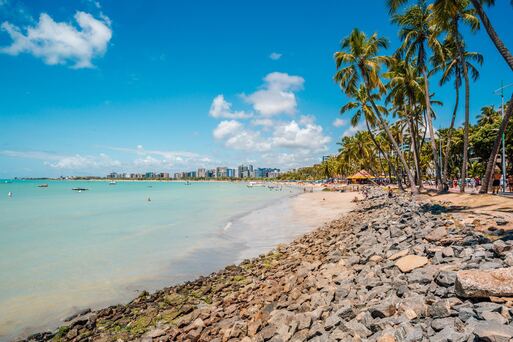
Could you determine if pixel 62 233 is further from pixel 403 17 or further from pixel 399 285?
pixel 403 17

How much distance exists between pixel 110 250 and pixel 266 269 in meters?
9.28

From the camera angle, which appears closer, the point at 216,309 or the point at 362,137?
the point at 216,309

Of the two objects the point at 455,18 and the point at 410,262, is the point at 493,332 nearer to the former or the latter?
the point at 410,262

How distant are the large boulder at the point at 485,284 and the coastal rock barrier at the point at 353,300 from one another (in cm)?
1

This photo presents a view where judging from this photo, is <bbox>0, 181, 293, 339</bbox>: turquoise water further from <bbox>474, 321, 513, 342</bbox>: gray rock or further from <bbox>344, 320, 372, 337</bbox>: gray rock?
<bbox>474, 321, 513, 342</bbox>: gray rock

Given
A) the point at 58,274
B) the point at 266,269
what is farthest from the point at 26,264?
the point at 266,269

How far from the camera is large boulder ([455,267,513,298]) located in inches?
159

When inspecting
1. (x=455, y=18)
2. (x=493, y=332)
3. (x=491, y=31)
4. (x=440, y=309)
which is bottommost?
(x=440, y=309)

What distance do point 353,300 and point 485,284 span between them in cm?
201

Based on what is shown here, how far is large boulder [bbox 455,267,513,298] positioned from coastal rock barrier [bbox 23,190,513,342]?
1cm

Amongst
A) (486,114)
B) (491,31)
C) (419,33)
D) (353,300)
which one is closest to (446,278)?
(353,300)

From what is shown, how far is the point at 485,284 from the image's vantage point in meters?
4.11

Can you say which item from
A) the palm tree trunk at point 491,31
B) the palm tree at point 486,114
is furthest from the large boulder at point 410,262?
the palm tree at point 486,114

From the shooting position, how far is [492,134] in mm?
30453
